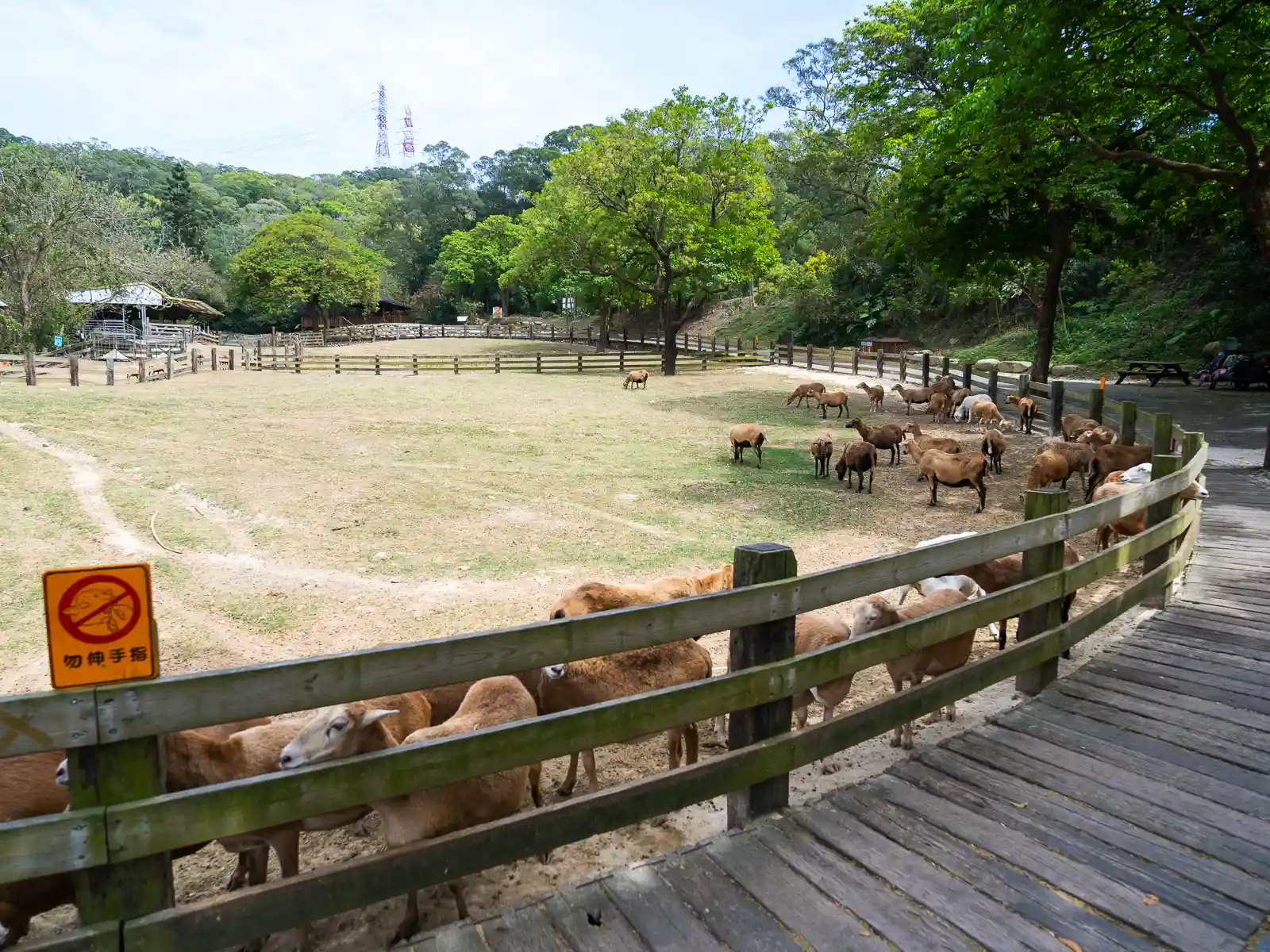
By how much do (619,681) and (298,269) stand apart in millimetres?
62599

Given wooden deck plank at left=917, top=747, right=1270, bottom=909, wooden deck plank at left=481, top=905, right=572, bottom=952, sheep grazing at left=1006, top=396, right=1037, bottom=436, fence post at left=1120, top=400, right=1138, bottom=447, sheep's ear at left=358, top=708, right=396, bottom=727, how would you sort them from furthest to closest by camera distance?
sheep grazing at left=1006, top=396, right=1037, bottom=436 < fence post at left=1120, top=400, right=1138, bottom=447 < sheep's ear at left=358, top=708, right=396, bottom=727 < wooden deck plank at left=917, top=747, right=1270, bottom=909 < wooden deck plank at left=481, top=905, right=572, bottom=952

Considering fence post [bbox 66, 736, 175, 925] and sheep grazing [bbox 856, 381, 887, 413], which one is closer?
fence post [bbox 66, 736, 175, 925]

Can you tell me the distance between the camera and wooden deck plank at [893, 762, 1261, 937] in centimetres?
265

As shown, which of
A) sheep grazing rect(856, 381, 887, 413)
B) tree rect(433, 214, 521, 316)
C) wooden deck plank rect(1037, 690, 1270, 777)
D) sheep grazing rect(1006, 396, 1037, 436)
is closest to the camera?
wooden deck plank rect(1037, 690, 1270, 777)

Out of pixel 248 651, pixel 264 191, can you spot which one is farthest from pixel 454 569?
pixel 264 191

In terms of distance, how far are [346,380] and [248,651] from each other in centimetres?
2660

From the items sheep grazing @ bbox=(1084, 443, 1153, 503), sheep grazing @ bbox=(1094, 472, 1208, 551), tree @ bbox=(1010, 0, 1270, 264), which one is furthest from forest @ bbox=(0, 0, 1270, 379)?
sheep grazing @ bbox=(1094, 472, 1208, 551)

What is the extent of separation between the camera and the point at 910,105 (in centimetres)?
2455

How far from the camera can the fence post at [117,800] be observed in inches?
83.1

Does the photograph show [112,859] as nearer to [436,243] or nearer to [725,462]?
[725,462]

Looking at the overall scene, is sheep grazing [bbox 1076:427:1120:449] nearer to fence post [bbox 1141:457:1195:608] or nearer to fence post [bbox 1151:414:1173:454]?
fence post [bbox 1151:414:1173:454]

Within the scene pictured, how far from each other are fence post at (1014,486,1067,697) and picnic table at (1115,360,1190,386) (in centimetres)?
2720

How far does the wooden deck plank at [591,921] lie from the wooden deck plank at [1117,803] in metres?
1.99

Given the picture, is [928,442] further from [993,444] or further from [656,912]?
[656,912]
